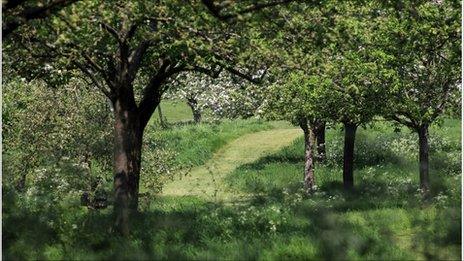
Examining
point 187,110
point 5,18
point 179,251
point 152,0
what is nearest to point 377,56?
point 152,0

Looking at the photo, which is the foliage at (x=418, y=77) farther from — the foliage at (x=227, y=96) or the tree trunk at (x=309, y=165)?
the tree trunk at (x=309, y=165)

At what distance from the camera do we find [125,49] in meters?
15.7

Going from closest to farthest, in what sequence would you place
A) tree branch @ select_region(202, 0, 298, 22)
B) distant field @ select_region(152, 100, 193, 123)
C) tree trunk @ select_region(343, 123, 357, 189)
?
tree branch @ select_region(202, 0, 298, 22)
tree trunk @ select_region(343, 123, 357, 189)
distant field @ select_region(152, 100, 193, 123)

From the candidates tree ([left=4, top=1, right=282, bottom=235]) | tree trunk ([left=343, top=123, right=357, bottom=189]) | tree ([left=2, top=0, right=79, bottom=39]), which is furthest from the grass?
tree trunk ([left=343, top=123, right=357, bottom=189])

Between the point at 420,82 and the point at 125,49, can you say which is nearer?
the point at 125,49

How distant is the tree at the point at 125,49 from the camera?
1270cm

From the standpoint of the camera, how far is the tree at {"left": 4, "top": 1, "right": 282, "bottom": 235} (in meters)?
12.7

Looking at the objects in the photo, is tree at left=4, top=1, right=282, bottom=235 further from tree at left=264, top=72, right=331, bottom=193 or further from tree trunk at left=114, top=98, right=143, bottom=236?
tree at left=264, top=72, right=331, bottom=193

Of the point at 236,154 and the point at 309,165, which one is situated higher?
the point at 236,154

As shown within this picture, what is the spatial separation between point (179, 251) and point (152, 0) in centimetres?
505

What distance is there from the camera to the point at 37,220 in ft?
46.5

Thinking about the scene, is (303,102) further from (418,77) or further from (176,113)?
(176,113)

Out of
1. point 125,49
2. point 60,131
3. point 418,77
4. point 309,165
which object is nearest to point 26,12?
point 125,49

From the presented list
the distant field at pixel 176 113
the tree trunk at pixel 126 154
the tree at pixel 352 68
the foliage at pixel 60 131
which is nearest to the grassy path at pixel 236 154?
the foliage at pixel 60 131
